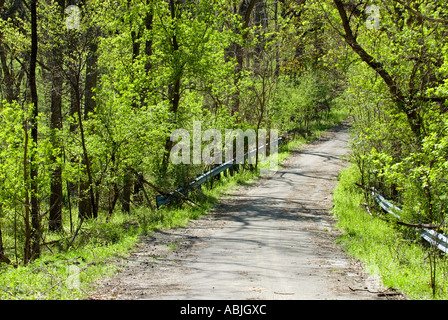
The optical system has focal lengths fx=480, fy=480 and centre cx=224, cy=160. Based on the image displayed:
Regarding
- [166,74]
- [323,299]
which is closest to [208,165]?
[166,74]

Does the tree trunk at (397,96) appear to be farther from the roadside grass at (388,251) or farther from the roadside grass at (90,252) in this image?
the roadside grass at (90,252)

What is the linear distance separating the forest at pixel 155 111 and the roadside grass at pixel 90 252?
118 millimetres

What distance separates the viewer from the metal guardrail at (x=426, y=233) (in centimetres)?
757

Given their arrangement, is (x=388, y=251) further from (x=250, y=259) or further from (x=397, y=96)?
(x=397, y=96)

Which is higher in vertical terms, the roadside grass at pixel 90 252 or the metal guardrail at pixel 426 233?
the metal guardrail at pixel 426 233

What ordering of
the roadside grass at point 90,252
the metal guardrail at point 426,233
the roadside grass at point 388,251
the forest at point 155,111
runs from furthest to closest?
the forest at point 155,111 → the metal guardrail at point 426,233 → the roadside grass at point 388,251 → the roadside grass at point 90,252

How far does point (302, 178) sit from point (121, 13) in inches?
405

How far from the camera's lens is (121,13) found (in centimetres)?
1714

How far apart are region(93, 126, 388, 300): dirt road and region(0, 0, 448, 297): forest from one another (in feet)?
4.94

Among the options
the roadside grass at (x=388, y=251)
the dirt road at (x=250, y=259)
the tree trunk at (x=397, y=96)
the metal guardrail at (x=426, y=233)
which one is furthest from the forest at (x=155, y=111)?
the dirt road at (x=250, y=259)

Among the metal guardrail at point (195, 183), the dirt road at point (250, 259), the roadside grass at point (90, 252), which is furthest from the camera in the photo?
the metal guardrail at point (195, 183)

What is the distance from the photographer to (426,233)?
10.0 metres

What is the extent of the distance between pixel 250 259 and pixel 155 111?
6.31 meters
